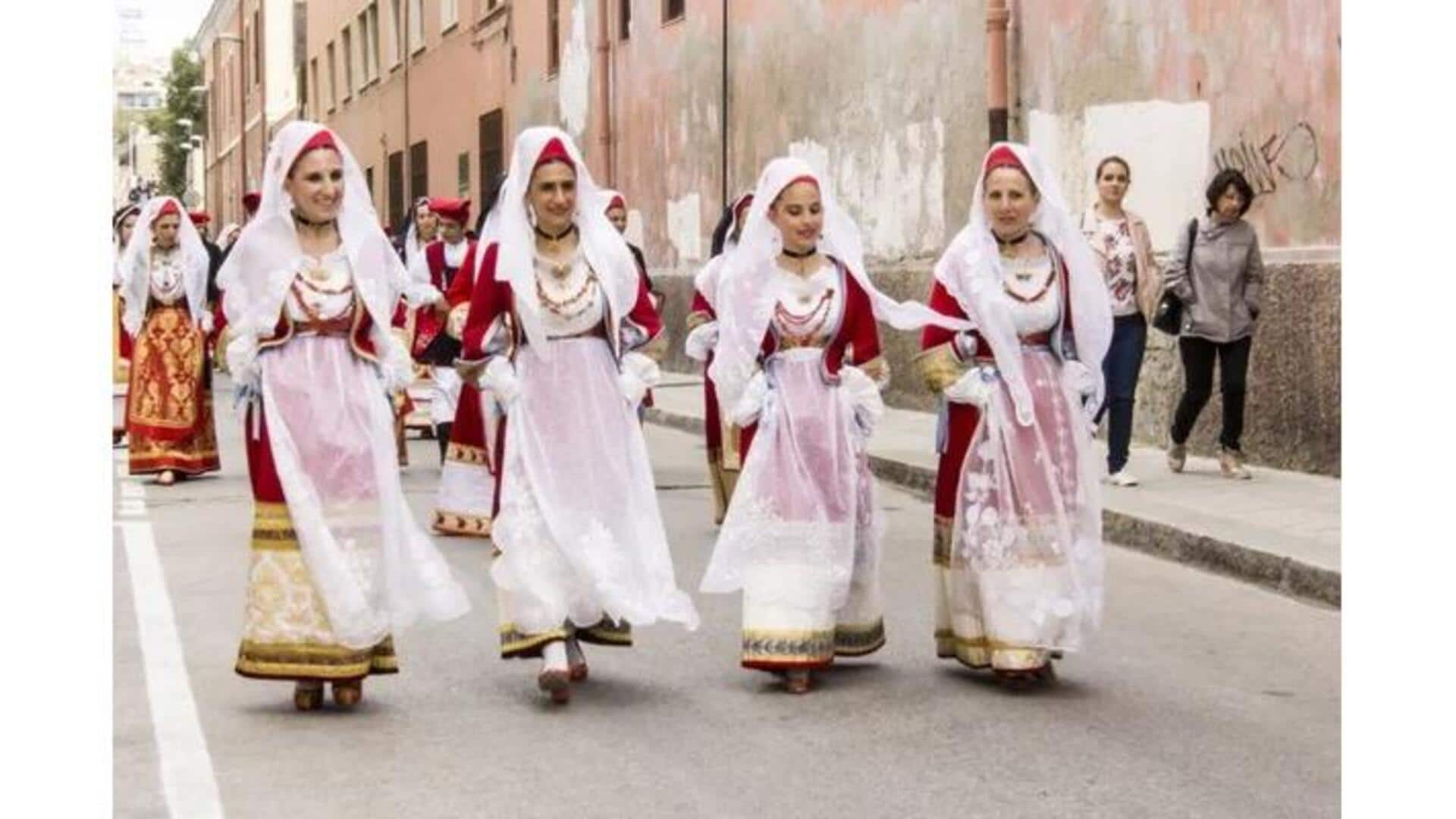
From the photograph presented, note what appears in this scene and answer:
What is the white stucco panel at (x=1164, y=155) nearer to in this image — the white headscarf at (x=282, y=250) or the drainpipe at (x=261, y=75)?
the drainpipe at (x=261, y=75)

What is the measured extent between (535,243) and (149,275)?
7.93 meters

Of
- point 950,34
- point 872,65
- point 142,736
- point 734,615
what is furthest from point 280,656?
point 872,65

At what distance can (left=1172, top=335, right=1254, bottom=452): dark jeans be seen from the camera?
13070 millimetres

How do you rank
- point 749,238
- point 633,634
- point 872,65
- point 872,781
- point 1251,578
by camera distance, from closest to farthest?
1. point 872,781
2. point 749,238
3. point 633,634
4. point 1251,578
5. point 872,65

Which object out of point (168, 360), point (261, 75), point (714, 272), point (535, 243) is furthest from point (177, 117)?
point (261, 75)

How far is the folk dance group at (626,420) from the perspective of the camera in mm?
7676

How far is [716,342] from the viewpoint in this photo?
913 cm

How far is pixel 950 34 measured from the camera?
19172mm

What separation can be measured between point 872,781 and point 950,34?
13.1 m

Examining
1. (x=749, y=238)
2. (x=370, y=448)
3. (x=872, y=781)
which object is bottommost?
(x=872, y=781)

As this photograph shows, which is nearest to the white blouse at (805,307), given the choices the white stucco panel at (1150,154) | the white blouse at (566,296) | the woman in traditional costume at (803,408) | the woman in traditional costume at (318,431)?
the woman in traditional costume at (803,408)

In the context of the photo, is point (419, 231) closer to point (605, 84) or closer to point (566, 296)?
point (566, 296)

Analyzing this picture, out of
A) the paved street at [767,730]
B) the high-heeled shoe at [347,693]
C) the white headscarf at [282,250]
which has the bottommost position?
the paved street at [767,730]

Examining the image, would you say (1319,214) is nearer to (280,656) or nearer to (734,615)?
(734,615)
